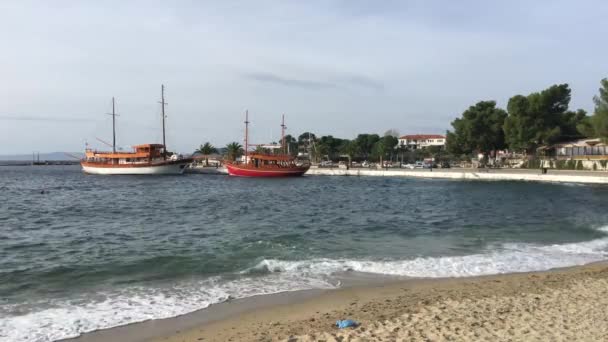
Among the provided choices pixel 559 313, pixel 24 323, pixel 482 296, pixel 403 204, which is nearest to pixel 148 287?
pixel 24 323

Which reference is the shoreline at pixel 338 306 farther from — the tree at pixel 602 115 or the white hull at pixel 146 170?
the white hull at pixel 146 170

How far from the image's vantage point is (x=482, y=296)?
989 cm

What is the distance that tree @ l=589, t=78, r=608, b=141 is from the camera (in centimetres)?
5780

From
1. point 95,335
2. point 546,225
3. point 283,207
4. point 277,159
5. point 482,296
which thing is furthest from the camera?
point 277,159

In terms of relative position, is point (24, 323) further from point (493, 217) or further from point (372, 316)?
point (493, 217)

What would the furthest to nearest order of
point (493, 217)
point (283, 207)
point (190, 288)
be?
point (283, 207) < point (493, 217) < point (190, 288)

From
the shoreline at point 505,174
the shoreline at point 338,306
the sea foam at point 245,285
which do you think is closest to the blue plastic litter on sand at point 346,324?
the shoreline at point 338,306

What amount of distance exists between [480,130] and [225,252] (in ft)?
252

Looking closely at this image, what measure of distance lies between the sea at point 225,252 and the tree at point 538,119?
1834 inches

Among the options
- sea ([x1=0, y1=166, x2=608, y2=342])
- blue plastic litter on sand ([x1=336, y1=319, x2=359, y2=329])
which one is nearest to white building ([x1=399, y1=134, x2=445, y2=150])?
sea ([x1=0, y1=166, x2=608, y2=342])

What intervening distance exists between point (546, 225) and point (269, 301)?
1710 cm

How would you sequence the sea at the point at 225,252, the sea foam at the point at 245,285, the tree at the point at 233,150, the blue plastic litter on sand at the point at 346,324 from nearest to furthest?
the blue plastic litter on sand at the point at 346,324
the sea foam at the point at 245,285
the sea at the point at 225,252
the tree at the point at 233,150

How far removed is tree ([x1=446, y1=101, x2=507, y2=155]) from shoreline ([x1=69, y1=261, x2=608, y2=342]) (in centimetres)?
7471

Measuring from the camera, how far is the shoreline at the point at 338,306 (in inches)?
310
